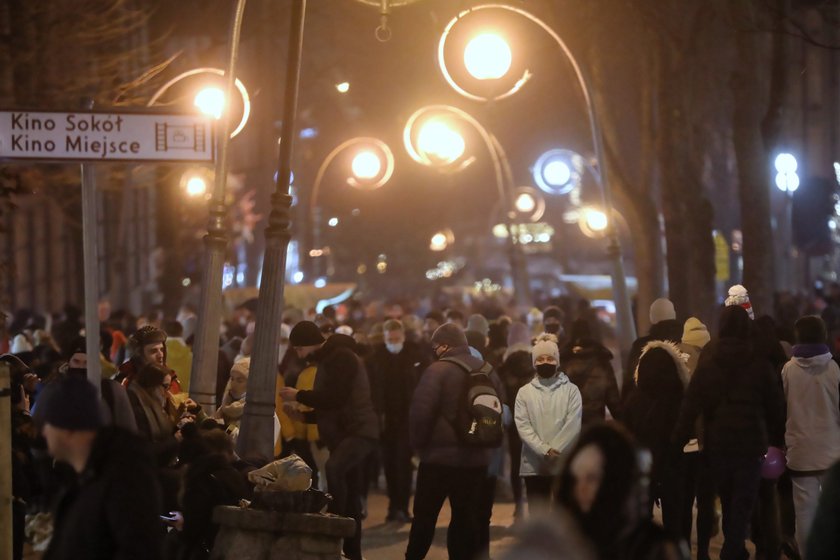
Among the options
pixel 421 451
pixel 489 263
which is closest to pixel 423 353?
pixel 421 451

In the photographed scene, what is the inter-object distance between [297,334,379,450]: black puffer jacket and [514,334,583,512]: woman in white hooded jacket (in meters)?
1.34

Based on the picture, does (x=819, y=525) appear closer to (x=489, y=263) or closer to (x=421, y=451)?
(x=421, y=451)

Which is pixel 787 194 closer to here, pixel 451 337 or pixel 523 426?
pixel 523 426

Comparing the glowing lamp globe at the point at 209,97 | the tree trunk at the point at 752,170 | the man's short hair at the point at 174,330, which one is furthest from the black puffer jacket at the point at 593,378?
the tree trunk at the point at 752,170

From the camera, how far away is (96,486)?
5.73 meters

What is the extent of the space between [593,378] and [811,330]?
211 cm

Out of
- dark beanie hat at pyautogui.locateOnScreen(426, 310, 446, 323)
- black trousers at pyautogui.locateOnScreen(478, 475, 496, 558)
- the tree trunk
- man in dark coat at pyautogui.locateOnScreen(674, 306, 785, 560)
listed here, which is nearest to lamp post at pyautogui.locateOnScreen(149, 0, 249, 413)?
black trousers at pyautogui.locateOnScreen(478, 475, 496, 558)

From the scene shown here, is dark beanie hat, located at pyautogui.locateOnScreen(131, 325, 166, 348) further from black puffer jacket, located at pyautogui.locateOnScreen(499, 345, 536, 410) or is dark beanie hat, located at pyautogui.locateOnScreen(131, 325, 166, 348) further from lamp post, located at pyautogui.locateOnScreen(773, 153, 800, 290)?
lamp post, located at pyautogui.locateOnScreen(773, 153, 800, 290)

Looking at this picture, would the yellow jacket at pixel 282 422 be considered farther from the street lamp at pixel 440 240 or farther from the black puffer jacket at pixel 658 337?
the street lamp at pixel 440 240

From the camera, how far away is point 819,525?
508 centimetres

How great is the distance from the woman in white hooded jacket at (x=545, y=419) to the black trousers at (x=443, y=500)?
25.9 inches

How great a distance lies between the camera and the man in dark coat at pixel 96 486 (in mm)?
5699

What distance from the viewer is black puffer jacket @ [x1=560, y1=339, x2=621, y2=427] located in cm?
1253

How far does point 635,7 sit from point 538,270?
243 ft
